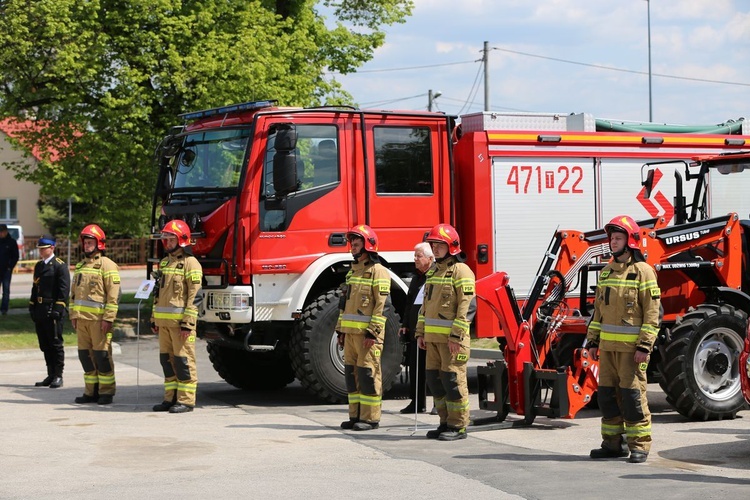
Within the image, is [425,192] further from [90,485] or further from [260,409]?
[90,485]

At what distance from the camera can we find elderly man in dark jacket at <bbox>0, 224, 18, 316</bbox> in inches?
890

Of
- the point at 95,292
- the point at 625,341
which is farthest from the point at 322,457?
the point at 95,292

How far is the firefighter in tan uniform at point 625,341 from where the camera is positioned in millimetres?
8891

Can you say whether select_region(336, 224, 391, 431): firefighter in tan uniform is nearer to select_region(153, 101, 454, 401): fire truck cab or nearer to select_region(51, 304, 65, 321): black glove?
select_region(153, 101, 454, 401): fire truck cab

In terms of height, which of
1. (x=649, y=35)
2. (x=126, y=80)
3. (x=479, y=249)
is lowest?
(x=479, y=249)

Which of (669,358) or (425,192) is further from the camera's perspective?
(425,192)

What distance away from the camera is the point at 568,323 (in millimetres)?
11172

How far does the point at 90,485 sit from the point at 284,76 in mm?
15661

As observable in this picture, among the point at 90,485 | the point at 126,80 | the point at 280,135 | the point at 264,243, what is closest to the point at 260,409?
the point at 264,243

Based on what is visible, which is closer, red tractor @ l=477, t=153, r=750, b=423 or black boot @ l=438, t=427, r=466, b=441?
black boot @ l=438, t=427, r=466, b=441

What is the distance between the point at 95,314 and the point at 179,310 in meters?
1.31

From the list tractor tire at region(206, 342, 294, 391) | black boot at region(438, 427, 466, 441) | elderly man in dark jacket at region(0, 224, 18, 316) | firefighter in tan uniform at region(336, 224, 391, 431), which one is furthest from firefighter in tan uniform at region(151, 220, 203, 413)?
elderly man in dark jacket at region(0, 224, 18, 316)

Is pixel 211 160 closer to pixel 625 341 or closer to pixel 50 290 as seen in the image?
pixel 50 290

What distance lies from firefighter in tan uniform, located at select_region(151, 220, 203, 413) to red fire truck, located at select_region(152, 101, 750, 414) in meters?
0.41
